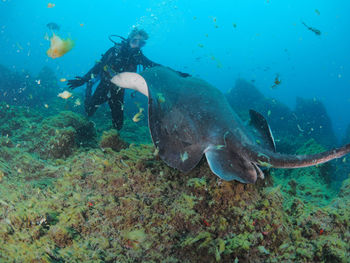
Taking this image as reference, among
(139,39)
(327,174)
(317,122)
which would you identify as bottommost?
(317,122)

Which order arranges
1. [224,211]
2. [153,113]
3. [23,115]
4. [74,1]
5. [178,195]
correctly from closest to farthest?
[224,211], [178,195], [153,113], [23,115], [74,1]

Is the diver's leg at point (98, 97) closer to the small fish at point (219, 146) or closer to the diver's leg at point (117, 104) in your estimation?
the diver's leg at point (117, 104)

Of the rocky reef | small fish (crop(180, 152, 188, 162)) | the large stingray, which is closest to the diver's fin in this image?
the large stingray

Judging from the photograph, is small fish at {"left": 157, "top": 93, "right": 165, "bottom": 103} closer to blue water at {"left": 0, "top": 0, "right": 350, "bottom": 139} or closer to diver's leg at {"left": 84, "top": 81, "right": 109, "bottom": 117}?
diver's leg at {"left": 84, "top": 81, "right": 109, "bottom": 117}

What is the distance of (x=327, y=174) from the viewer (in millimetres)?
4473

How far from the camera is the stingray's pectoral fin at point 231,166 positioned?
2.31 meters

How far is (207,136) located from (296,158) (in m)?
1.13

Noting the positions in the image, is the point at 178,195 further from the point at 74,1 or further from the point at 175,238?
the point at 74,1

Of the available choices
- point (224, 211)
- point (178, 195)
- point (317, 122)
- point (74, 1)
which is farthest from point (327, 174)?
point (74, 1)

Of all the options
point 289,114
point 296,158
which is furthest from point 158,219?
point 289,114

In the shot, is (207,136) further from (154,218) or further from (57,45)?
(57,45)

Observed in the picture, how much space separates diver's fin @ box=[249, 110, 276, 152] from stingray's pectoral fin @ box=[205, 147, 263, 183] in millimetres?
833

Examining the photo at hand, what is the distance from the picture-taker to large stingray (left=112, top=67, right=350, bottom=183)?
7.68 ft

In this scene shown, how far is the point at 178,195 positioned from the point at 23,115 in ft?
20.3
